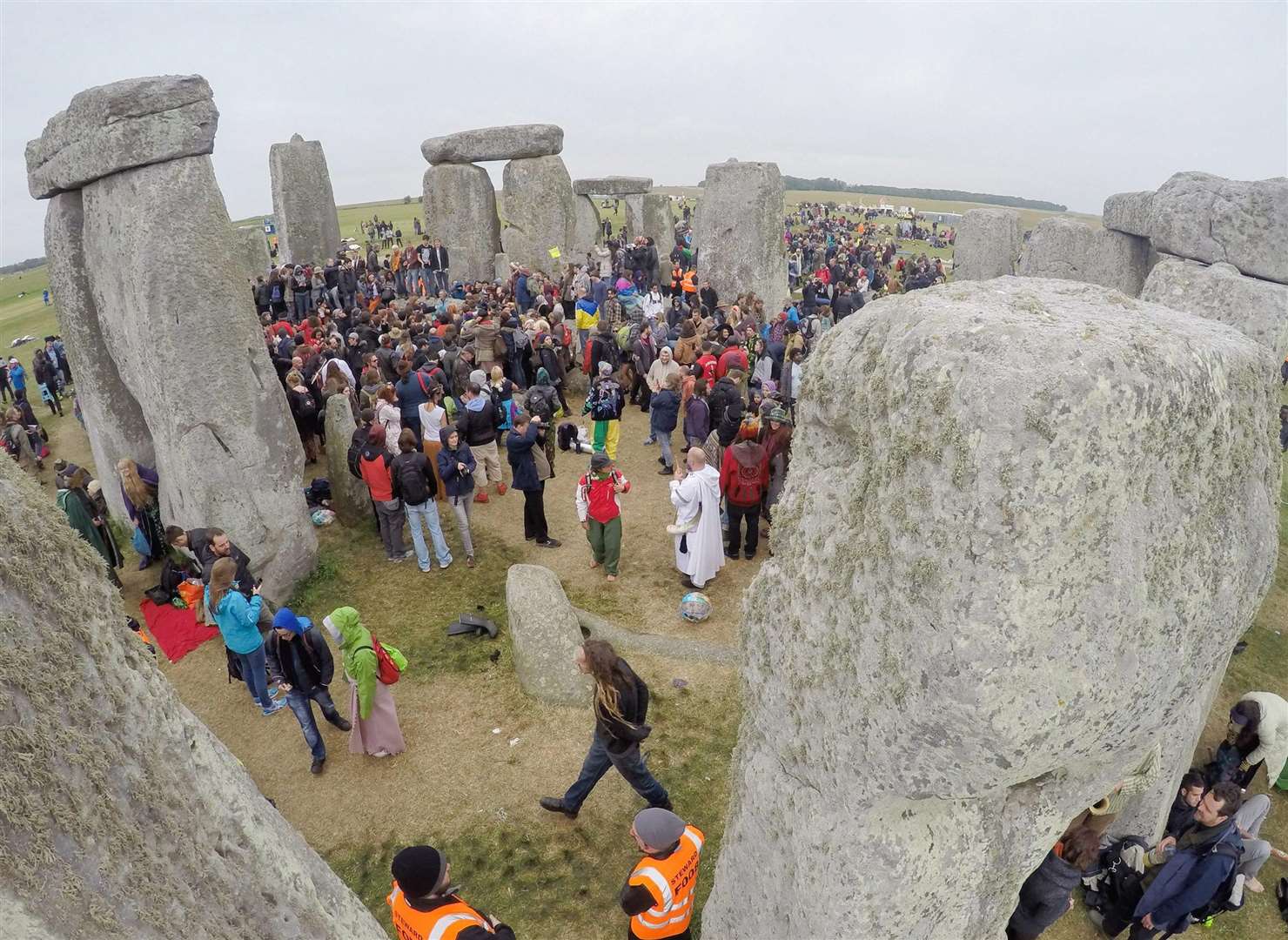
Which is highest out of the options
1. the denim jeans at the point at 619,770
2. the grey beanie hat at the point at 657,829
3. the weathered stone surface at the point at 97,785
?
the weathered stone surface at the point at 97,785

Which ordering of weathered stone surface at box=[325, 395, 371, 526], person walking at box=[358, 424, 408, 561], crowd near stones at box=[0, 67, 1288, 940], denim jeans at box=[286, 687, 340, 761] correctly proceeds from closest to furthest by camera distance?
crowd near stones at box=[0, 67, 1288, 940], denim jeans at box=[286, 687, 340, 761], person walking at box=[358, 424, 408, 561], weathered stone surface at box=[325, 395, 371, 526]

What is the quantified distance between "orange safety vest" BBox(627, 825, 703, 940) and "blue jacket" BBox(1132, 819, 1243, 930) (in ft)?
8.76

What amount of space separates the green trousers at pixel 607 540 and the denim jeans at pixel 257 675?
343 cm

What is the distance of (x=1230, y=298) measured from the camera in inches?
229

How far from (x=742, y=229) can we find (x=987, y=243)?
6471mm

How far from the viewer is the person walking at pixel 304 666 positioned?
571cm

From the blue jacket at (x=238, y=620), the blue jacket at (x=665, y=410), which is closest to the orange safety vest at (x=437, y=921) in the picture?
the blue jacket at (x=238, y=620)

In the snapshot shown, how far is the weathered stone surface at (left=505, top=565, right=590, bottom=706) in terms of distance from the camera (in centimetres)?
678

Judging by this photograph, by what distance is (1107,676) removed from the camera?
2.23 metres

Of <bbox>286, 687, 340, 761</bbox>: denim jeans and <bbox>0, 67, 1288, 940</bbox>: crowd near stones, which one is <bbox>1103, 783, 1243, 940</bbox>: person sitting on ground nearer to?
<bbox>0, 67, 1288, 940</bbox>: crowd near stones

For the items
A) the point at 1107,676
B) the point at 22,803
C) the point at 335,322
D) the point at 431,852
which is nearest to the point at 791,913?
the point at 431,852

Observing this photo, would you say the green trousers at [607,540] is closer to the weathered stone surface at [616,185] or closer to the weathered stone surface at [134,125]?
the weathered stone surface at [134,125]

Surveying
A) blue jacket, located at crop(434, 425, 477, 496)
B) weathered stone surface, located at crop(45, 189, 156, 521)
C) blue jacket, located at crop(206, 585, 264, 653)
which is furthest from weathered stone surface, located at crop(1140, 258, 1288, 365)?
weathered stone surface, located at crop(45, 189, 156, 521)

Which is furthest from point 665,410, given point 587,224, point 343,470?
point 587,224
